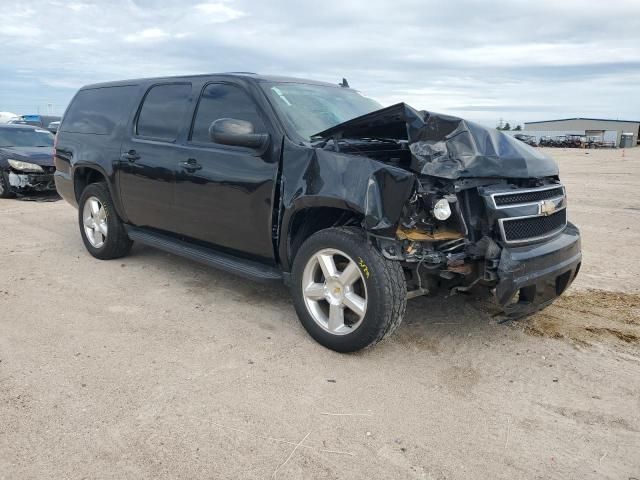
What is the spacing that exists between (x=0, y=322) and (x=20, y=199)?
802 centimetres

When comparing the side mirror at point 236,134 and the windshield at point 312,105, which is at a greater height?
the windshield at point 312,105

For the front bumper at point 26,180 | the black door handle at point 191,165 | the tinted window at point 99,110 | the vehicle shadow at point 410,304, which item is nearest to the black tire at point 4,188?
the front bumper at point 26,180

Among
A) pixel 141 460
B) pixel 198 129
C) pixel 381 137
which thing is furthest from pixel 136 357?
pixel 381 137

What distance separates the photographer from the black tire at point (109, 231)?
571cm

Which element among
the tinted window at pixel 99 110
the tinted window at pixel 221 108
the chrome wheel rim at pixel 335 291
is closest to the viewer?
the chrome wheel rim at pixel 335 291

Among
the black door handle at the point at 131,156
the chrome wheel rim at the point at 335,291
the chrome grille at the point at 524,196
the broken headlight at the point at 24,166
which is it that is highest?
the black door handle at the point at 131,156

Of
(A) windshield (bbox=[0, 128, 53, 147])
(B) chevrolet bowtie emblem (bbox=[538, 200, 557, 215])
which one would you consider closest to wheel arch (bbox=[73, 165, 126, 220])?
(B) chevrolet bowtie emblem (bbox=[538, 200, 557, 215])

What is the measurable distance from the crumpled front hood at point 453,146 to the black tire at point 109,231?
10.1 feet

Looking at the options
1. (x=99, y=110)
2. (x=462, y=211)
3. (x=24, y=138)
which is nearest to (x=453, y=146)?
(x=462, y=211)

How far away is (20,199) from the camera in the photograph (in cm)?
1112

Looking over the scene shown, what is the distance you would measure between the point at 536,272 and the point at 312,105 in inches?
86.4

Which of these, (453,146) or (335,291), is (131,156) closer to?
(335,291)

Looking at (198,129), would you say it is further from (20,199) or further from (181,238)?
(20,199)

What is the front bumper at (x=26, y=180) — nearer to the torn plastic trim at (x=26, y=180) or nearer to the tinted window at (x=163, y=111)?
the torn plastic trim at (x=26, y=180)
